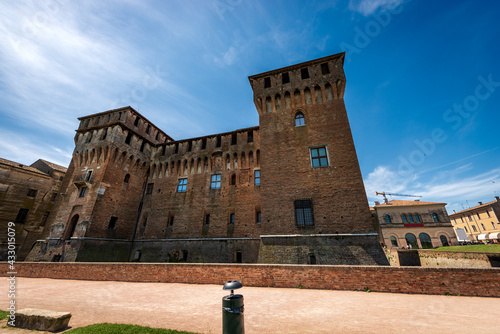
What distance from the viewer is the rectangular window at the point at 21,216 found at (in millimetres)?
20828

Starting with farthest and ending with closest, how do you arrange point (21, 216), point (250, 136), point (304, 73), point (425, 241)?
point (425, 241)
point (21, 216)
point (250, 136)
point (304, 73)

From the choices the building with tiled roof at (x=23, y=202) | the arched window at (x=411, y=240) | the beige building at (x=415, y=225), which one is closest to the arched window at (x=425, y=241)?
the beige building at (x=415, y=225)

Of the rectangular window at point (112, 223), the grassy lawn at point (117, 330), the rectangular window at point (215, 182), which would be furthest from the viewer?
the rectangular window at point (215, 182)

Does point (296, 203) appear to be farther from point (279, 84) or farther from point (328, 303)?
point (279, 84)

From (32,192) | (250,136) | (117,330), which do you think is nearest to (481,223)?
(250,136)

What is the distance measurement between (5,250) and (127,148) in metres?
14.7

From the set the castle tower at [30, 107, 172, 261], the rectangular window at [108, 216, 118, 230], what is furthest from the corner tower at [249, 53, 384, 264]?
the rectangular window at [108, 216, 118, 230]

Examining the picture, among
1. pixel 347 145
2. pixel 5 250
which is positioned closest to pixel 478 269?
pixel 347 145

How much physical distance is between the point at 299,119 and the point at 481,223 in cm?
5767

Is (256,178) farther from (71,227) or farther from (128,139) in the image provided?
(71,227)

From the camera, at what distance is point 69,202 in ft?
63.1

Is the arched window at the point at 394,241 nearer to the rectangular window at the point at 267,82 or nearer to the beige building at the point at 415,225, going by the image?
the beige building at the point at 415,225

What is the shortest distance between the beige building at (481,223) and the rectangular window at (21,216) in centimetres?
7062

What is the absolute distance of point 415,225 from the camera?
3419 centimetres
